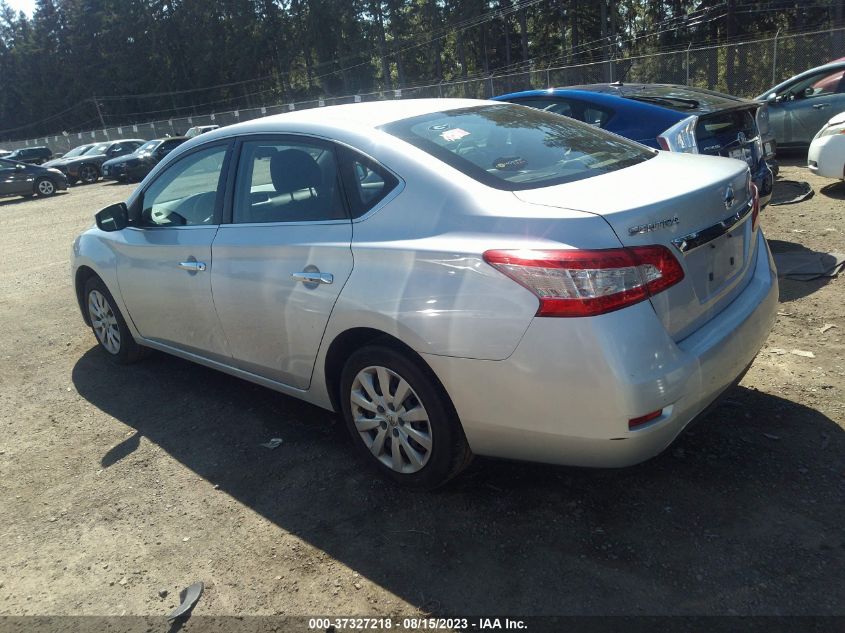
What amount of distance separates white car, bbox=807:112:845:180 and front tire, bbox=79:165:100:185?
27.5 meters

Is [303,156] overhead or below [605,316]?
overhead

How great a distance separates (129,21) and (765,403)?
92.4 metres

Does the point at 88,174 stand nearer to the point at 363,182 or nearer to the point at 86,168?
the point at 86,168

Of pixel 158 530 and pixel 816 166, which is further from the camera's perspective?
pixel 816 166

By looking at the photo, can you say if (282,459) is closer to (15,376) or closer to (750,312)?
(750,312)

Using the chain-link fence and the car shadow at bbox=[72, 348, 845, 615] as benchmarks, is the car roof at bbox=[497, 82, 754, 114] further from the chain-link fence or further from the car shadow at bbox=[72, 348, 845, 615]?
the chain-link fence

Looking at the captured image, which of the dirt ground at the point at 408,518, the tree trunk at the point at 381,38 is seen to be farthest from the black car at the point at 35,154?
the dirt ground at the point at 408,518

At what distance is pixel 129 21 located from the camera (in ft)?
267

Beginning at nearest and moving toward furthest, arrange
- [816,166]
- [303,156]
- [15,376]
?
[303,156], [15,376], [816,166]

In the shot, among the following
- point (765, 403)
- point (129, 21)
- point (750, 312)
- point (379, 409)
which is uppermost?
point (129, 21)

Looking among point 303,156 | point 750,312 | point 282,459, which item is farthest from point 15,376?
point 750,312

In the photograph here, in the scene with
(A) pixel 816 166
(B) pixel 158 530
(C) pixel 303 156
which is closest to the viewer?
(B) pixel 158 530

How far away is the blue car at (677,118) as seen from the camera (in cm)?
596

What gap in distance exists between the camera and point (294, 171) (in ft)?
12.1
